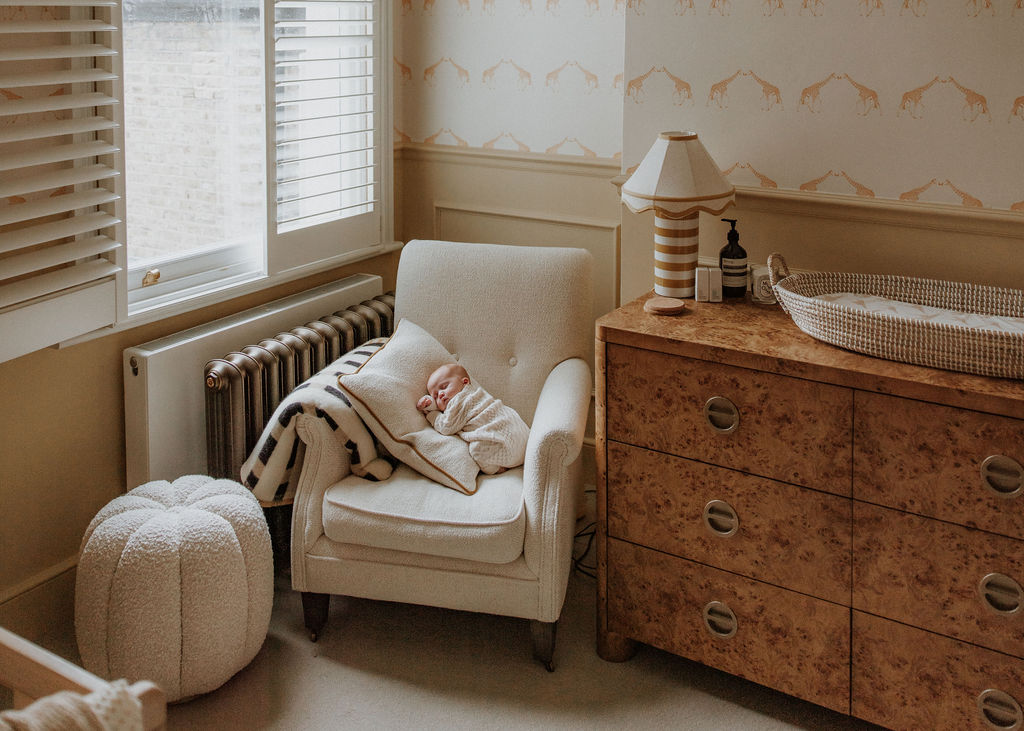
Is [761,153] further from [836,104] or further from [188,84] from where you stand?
[188,84]

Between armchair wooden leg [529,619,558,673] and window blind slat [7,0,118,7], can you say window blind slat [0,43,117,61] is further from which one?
armchair wooden leg [529,619,558,673]

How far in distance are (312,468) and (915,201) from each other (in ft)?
4.92

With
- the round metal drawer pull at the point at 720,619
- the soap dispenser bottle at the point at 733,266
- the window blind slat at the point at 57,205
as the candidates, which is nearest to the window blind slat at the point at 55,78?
the window blind slat at the point at 57,205

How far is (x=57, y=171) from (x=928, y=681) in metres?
2.11

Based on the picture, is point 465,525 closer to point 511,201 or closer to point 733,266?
point 733,266

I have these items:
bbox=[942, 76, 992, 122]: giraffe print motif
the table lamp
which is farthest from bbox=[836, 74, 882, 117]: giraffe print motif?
the table lamp

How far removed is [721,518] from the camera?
215cm

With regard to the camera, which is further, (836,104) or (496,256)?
(496,256)

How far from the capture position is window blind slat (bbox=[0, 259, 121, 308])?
2074 mm

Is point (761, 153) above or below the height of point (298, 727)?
above

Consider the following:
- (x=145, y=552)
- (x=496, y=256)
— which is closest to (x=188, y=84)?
(x=496, y=256)

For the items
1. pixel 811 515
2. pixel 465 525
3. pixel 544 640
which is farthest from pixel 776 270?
pixel 544 640

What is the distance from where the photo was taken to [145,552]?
2.08 meters

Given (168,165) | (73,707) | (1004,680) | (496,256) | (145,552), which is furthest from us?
(496,256)
